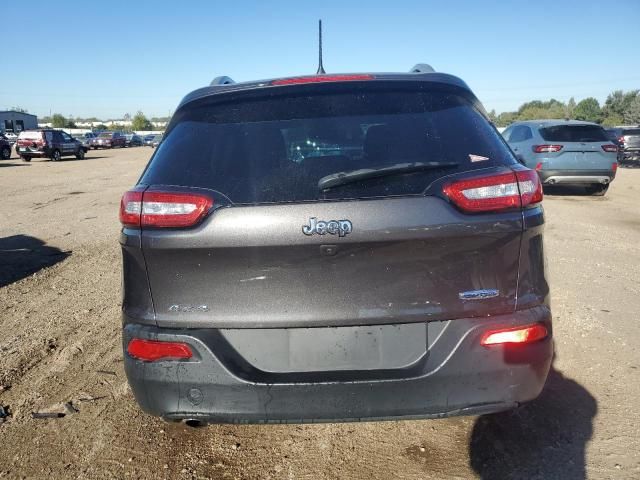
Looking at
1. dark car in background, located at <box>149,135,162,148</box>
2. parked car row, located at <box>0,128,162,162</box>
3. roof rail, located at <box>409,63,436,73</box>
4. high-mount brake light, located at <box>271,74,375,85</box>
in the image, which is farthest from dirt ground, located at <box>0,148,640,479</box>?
parked car row, located at <box>0,128,162,162</box>

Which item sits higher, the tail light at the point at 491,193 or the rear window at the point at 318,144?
the rear window at the point at 318,144

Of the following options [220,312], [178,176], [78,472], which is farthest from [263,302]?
[78,472]

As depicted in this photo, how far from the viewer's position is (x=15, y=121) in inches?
3398

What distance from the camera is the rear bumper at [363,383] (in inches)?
79.7

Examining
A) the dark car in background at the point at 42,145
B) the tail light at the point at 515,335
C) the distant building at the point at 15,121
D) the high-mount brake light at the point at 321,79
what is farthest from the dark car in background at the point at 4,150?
the distant building at the point at 15,121

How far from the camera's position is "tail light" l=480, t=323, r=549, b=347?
203cm

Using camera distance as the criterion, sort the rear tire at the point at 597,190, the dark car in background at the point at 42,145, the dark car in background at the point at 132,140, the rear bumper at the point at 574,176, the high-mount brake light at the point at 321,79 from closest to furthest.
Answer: the high-mount brake light at the point at 321,79 < the rear bumper at the point at 574,176 < the rear tire at the point at 597,190 < the dark car in background at the point at 42,145 < the dark car in background at the point at 132,140

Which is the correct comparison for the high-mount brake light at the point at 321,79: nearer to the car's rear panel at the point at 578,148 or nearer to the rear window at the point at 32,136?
the car's rear panel at the point at 578,148

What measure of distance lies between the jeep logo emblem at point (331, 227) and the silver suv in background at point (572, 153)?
37.6 feet

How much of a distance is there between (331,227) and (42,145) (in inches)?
1350

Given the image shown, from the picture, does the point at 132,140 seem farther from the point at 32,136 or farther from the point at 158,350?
the point at 158,350

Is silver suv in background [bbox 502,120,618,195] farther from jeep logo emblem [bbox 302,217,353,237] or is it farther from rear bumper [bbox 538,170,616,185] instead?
jeep logo emblem [bbox 302,217,353,237]

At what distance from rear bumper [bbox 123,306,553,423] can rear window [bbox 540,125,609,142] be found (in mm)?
11534

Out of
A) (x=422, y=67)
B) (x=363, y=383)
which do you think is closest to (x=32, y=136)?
(x=422, y=67)
